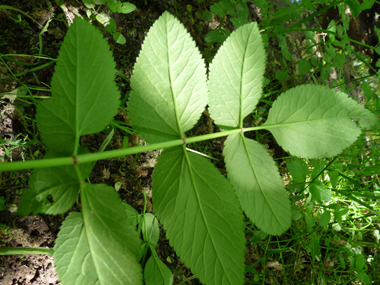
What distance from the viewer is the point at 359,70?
3855mm

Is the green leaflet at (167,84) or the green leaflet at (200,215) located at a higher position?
the green leaflet at (167,84)

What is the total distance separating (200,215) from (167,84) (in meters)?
0.49

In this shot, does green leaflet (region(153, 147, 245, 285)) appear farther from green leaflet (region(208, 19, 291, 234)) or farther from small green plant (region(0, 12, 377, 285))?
green leaflet (region(208, 19, 291, 234))

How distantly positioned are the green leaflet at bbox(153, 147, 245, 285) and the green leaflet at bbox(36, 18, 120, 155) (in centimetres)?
28

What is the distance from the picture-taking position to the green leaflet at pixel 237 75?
96 cm

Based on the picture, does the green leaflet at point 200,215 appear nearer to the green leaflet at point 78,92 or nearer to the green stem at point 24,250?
the green leaflet at point 78,92

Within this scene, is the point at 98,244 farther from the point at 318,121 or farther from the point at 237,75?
the point at 318,121

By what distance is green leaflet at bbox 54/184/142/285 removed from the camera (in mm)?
743

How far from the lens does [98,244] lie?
2.50 ft

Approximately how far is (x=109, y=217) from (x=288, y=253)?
1.89 metres

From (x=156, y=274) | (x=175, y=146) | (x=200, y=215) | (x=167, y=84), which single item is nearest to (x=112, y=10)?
(x=167, y=84)

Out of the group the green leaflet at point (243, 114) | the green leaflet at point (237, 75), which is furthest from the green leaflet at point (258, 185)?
the green leaflet at point (237, 75)

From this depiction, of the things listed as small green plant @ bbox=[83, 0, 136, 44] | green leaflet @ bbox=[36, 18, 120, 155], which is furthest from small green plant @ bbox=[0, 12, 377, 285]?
small green plant @ bbox=[83, 0, 136, 44]

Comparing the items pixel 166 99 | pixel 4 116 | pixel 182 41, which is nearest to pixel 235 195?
pixel 166 99
